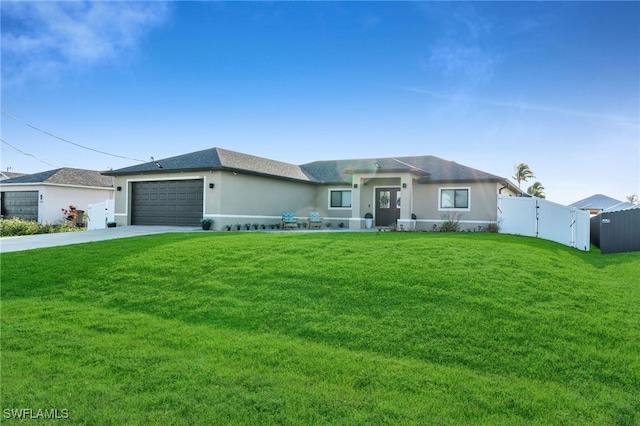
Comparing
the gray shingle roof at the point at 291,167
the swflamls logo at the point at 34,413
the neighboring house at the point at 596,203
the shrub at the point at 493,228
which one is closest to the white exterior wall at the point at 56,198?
the gray shingle roof at the point at 291,167

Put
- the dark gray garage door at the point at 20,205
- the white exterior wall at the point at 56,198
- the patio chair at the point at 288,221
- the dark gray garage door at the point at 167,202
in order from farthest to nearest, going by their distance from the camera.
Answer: the dark gray garage door at the point at 20,205 → the white exterior wall at the point at 56,198 → the patio chair at the point at 288,221 → the dark gray garage door at the point at 167,202

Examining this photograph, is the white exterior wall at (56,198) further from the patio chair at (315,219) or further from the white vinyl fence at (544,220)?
the white vinyl fence at (544,220)

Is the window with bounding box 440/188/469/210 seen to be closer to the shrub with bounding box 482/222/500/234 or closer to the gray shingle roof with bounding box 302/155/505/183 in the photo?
the gray shingle roof with bounding box 302/155/505/183

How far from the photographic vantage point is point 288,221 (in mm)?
23453

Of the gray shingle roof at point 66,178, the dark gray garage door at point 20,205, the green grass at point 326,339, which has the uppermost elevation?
the gray shingle roof at point 66,178

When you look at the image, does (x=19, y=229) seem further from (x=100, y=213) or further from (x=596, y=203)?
(x=596, y=203)

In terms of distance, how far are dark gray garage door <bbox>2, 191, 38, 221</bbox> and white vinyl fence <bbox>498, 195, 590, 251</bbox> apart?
30.1m

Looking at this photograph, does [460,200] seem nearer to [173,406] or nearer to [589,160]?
[589,160]

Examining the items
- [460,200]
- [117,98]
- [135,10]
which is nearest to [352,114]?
[460,200]

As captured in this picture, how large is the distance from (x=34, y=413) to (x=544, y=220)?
2003 cm

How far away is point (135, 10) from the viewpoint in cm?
1507

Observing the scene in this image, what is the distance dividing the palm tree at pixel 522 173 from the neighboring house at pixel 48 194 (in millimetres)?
53969

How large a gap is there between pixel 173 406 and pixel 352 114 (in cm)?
1864

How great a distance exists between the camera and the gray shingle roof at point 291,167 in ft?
70.1
